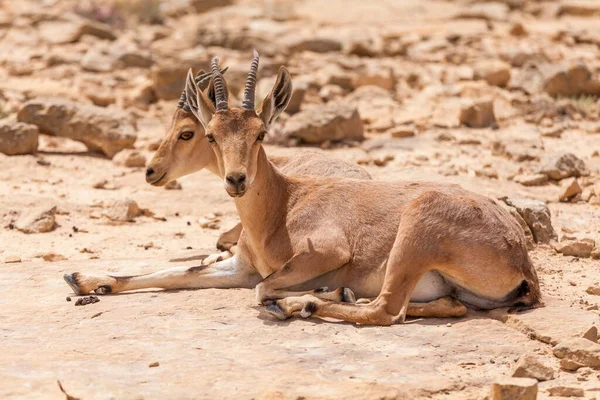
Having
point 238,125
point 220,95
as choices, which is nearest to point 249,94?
point 220,95

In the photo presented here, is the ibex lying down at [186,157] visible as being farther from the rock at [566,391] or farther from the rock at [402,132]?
the rock at [402,132]

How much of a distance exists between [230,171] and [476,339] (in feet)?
7.47

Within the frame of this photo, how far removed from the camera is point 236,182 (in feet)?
25.7

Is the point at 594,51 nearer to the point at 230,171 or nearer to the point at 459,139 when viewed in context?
the point at 459,139

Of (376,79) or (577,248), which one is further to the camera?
(376,79)

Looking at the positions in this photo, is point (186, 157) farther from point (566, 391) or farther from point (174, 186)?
point (566, 391)

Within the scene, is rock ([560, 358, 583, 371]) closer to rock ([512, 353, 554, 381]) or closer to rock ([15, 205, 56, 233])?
rock ([512, 353, 554, 381])

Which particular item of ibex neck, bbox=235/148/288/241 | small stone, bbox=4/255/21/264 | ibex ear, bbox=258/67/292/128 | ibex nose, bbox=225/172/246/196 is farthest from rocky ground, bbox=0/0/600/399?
ibex ear, bbox=258/67/292/128

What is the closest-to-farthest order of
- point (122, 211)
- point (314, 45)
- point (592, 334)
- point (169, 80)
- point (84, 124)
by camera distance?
point (592, 334) → point (122, 211) → point (84, 124) → point (169, 80) → point (314, 45)


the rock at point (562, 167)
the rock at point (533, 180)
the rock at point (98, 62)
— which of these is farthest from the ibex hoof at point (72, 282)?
the rock at point (98, 62)

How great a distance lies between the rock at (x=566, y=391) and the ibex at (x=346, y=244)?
1490 millimetres

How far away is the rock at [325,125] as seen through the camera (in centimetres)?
1558

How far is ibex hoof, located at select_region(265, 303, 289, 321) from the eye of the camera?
7.60 meters

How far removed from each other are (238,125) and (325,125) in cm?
742
